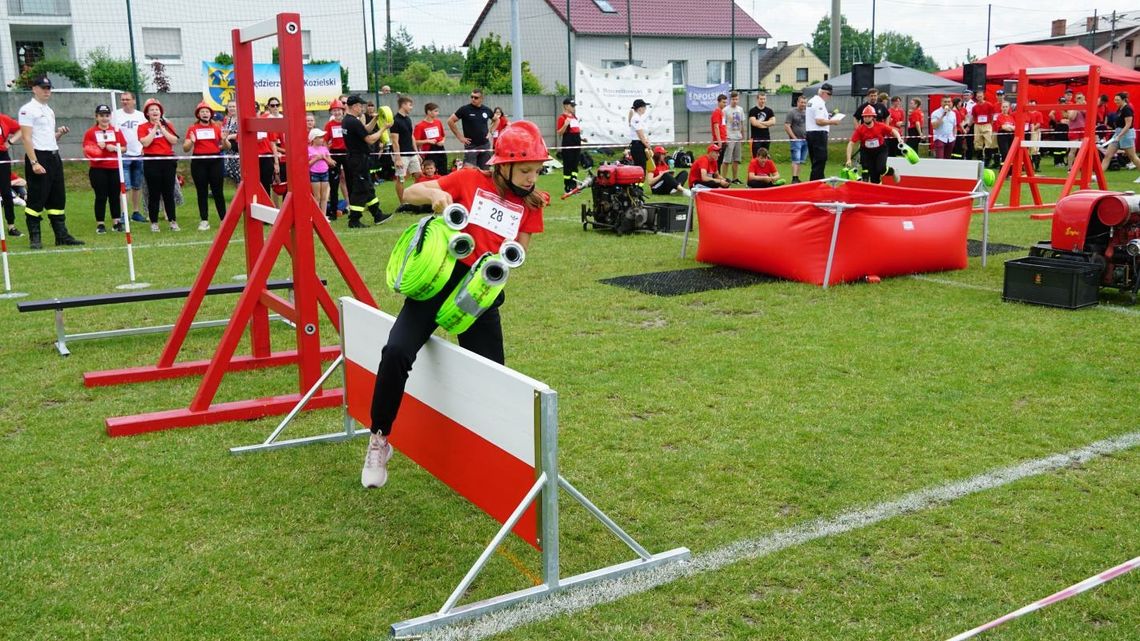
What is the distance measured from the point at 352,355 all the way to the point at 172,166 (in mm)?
11114

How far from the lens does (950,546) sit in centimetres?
Result: 382

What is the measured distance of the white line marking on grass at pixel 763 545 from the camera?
3.33m

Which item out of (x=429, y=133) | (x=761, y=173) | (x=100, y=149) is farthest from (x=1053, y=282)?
(x=100, y=149)

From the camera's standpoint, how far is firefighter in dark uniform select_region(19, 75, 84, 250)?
40.9 ft

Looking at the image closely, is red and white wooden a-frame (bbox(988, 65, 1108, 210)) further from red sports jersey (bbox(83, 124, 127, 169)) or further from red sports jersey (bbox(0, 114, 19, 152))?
red sports jersey (bbox(0, 114, 19, 152))

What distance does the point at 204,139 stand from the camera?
14453 millimetres

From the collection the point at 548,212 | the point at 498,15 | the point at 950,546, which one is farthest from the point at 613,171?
the point at 498,15

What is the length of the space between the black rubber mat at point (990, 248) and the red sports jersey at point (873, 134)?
387 cm

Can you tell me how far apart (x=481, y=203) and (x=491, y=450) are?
44.4 inches

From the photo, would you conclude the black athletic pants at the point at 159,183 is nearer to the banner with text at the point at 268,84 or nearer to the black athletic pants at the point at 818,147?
the banner with text at the point at 268,84

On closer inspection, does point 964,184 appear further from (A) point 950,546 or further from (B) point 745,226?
(A) point 950,546

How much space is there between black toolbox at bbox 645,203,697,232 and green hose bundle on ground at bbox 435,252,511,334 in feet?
31.8

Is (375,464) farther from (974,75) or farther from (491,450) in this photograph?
(974,75)

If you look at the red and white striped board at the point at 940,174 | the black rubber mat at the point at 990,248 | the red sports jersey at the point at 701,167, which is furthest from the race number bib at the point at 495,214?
the red sports jersey at the point at 701,167
